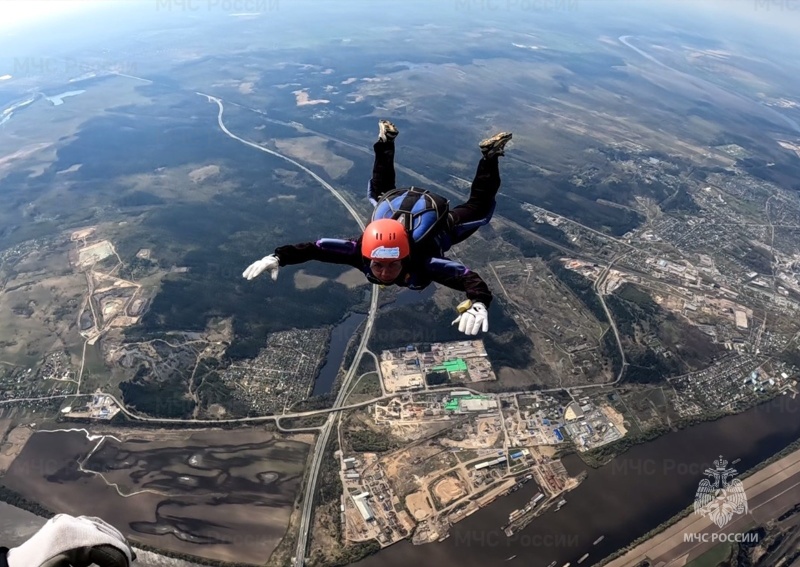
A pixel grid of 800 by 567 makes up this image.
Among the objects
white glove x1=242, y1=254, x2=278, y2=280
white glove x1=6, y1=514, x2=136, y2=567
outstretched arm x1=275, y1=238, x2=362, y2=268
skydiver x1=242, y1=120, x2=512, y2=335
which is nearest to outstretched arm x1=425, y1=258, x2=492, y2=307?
skydiver x1=242, y1=120, x2=512, y2=335

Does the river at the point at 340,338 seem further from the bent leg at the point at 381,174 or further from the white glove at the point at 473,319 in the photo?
the white glove at the point at 473,319

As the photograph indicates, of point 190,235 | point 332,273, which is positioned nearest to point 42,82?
point 190,235

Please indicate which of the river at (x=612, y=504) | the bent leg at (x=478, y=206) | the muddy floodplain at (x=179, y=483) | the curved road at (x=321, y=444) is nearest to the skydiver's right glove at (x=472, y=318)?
the bent leg at (x=478, y=206)

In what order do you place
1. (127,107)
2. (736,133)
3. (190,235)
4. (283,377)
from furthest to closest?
(127,107)
(736,133)
(190,235)
(283,377)

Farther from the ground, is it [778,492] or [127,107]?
[127,107]

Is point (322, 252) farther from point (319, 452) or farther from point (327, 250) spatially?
point (319, 452)

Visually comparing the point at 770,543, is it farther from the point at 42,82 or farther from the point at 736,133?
the point at 42,82

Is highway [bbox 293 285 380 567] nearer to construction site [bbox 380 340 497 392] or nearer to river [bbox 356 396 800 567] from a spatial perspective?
construction site [bbox 380 340 497 392]
